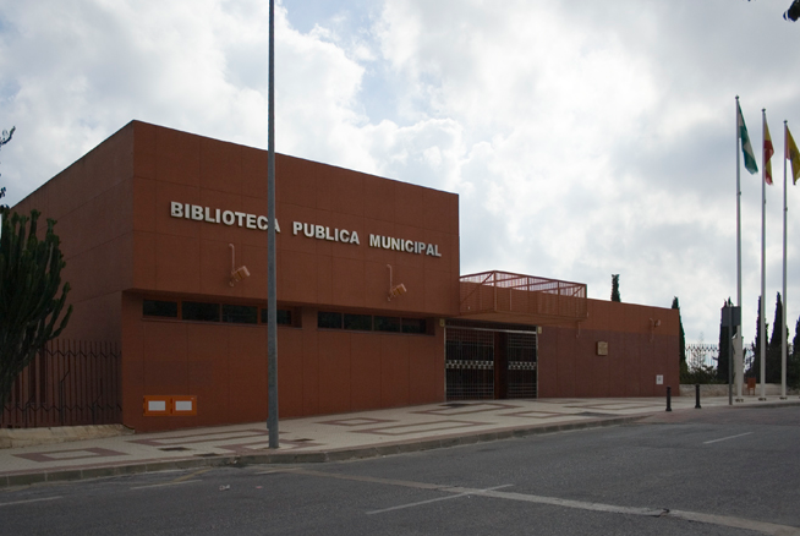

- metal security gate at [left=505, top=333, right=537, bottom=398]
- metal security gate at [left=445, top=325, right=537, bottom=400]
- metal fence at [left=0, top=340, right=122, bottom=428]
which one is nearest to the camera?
metal fence at [left=0, top=340, right=122, bottom=428]

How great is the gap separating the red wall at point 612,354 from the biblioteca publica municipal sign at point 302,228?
7743mm

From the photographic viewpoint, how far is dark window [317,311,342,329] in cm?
2188

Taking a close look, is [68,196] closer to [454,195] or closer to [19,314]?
[19,314]

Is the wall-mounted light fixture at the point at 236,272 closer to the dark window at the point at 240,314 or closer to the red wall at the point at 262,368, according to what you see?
the dark window at the point at 240,314

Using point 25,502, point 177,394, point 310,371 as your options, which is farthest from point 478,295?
point 25,502

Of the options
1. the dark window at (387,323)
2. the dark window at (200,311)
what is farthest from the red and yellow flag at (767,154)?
the dark window at (200,311)

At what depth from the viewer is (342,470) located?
40.1 ft

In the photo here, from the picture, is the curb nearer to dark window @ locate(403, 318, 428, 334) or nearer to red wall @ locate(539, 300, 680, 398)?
dark window @ locate(403, 318, 428, 334)

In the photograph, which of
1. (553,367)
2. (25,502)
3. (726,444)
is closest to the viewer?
(25,502)

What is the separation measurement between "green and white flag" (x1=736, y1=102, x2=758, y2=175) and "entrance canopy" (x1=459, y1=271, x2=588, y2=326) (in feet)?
26.7

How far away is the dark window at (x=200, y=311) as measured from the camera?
63.4 ft

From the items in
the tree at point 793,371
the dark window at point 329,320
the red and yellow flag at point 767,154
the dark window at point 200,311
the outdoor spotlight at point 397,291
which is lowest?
the tree at point 793,371

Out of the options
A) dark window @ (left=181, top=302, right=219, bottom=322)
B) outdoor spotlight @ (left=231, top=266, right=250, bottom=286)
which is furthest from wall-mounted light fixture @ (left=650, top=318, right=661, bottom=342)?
dark window @ (left=181, top=302, right=219, bottom=322)

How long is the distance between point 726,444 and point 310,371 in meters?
11.1
